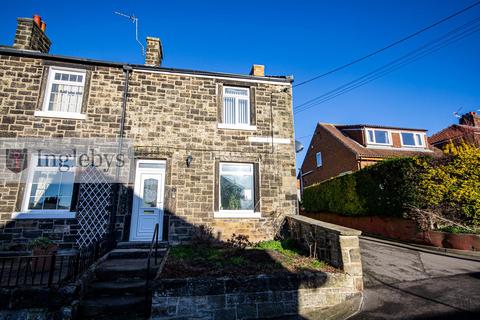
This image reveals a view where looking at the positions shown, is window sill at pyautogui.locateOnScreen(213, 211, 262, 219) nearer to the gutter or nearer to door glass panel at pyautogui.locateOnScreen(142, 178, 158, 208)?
door glass panel at pyautogui.locateOnScreen(142, 178, 158, 208)

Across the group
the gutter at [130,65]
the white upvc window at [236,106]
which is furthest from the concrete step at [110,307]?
the gutter at [130,65]

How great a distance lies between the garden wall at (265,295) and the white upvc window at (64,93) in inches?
279

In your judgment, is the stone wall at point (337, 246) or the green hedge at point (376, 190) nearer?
the stone wall at point (337, 246)

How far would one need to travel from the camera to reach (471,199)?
9.64m

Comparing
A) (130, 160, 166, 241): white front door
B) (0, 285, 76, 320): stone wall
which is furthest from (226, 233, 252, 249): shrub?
(0, 285, 76, 320): stone wall

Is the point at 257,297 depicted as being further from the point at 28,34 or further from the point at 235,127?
the point at 28,34

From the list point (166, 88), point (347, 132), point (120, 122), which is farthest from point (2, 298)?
point (347, 132)

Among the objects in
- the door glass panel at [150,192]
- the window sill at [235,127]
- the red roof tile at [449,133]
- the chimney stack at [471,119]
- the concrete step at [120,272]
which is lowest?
the concrete step at [120,272]

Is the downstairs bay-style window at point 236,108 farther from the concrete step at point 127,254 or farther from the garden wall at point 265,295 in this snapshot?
the garden wall at point 265,295

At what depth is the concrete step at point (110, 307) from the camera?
4.70 metres

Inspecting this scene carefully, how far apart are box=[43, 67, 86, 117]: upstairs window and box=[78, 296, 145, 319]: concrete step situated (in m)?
6.56

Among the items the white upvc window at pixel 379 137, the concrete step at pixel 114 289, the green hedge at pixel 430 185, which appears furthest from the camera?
the white upvc window at pixel 379 137

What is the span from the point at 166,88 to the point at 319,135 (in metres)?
18.8

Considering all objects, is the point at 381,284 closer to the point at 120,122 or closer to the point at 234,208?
the point at 234,208
